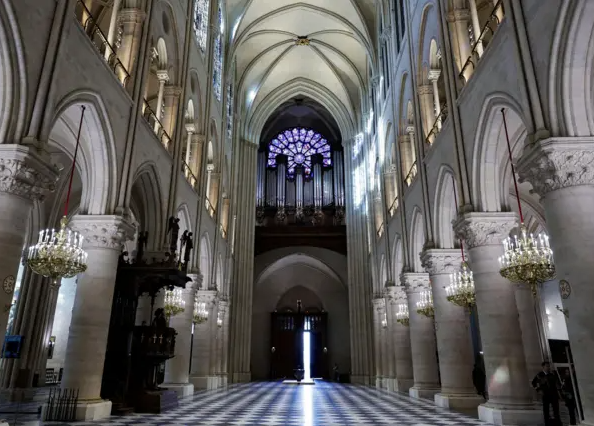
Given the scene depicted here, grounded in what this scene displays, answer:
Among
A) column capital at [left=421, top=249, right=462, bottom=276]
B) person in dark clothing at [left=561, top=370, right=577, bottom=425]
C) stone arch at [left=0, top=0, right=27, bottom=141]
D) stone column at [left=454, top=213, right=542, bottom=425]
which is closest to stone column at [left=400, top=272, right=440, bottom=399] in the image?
column capital at [left=421, top=249, right=462, bottom=276]

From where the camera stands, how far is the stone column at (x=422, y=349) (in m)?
14.5

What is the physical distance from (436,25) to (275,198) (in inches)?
895

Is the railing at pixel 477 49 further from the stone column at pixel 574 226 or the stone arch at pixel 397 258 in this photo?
the stone arch at pixel 397 258

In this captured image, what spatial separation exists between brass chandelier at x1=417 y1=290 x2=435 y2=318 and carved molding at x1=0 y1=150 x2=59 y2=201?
10812mm

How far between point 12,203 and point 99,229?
2959 millimetres

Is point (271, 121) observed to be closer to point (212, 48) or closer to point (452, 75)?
point (212, 48)

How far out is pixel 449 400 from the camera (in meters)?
11.2

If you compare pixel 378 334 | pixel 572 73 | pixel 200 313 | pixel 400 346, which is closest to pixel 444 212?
pixel 572 73

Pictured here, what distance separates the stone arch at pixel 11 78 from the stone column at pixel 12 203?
1.12ft

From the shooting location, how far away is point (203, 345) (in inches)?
741

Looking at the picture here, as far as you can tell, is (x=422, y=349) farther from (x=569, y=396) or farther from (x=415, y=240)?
(x=569, y=396)

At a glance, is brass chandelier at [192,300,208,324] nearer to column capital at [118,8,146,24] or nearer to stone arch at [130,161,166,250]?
stone arch at [130,161,166,250]

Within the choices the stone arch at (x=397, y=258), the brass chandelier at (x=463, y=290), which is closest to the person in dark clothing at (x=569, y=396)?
the brass chandelier at (x=463, y=290)

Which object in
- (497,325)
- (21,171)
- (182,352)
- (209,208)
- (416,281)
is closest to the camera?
(21,171)
